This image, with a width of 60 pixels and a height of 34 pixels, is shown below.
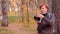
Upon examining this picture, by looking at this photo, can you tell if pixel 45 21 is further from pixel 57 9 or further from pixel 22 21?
pixel 22 21

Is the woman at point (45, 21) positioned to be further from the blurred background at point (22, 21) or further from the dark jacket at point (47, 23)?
the blurred background at point (22, 21)

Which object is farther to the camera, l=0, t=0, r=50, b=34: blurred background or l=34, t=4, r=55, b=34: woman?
l=0, t=0, r=50, b=34: blurred background

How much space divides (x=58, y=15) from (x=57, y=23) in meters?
0.25

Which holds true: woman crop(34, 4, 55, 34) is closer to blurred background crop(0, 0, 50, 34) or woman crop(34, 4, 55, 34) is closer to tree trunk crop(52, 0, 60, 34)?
tree trunk crop(52, 0, 60, 34)

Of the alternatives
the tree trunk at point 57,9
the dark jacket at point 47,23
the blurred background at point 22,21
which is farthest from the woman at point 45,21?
the blurred background at point 22,21

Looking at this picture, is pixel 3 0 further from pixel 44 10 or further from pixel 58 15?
pixel 44 10

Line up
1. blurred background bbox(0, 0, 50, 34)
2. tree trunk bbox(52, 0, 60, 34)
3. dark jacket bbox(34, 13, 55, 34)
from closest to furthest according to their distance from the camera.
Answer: dark jacket bbox(34, 13, 55, 34) → tree trunk bbox(52, 0, 60, 34) → blurred background bbox(0, 0, 50, 34)

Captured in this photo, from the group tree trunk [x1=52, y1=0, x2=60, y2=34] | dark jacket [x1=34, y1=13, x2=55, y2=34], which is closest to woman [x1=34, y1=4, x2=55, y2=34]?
dark jacket [x1=34, y1=13, x2=55, y2=34]

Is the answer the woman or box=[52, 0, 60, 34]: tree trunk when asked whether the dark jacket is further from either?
box=[52, 0, 60, 34]: tree trunk

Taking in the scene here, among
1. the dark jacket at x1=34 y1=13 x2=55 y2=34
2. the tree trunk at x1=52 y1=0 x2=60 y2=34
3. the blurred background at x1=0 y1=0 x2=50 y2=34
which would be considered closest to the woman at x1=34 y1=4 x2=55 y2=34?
the dark jacket at x1=34 y1=13 x2=55 y2=34

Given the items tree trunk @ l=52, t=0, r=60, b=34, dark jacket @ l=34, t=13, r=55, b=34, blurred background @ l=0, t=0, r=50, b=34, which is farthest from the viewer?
blurred background @ l=0, t=0, r=50, b=34

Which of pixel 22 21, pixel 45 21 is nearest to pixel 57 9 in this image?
pixel 45 21

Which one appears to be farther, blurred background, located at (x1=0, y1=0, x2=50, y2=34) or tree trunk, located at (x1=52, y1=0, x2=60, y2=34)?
blurred background, located at (x1=0, y1=0, x2=50, y2=34)

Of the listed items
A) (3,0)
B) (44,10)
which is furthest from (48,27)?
(3,0)
